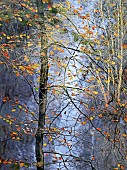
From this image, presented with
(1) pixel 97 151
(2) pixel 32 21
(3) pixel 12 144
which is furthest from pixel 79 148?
(2) pixel 32 21

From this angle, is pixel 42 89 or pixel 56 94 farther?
pixel 56 94

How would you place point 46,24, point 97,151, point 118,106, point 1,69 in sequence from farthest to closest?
point 1,69
point 97,151
point 118,106
point 46,24

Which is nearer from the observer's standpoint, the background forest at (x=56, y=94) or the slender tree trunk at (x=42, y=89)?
the slender tree trunk at (x=42, y=89)

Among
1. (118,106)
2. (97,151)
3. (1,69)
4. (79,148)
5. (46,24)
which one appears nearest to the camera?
(46,24)

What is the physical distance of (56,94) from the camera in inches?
246

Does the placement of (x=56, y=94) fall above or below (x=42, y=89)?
below

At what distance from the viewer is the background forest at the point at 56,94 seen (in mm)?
5535

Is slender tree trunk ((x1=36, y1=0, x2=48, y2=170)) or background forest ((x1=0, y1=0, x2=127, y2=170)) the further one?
background forest ((x1=0, y1=0, x2=127, y2=170))

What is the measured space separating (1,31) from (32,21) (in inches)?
122

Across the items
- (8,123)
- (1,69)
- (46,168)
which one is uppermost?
(1,69)

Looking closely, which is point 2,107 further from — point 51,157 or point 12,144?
point 51,157

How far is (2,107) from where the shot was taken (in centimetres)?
755

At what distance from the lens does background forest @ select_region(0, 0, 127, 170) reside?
18.2ft

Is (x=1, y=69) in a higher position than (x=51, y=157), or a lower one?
higher
